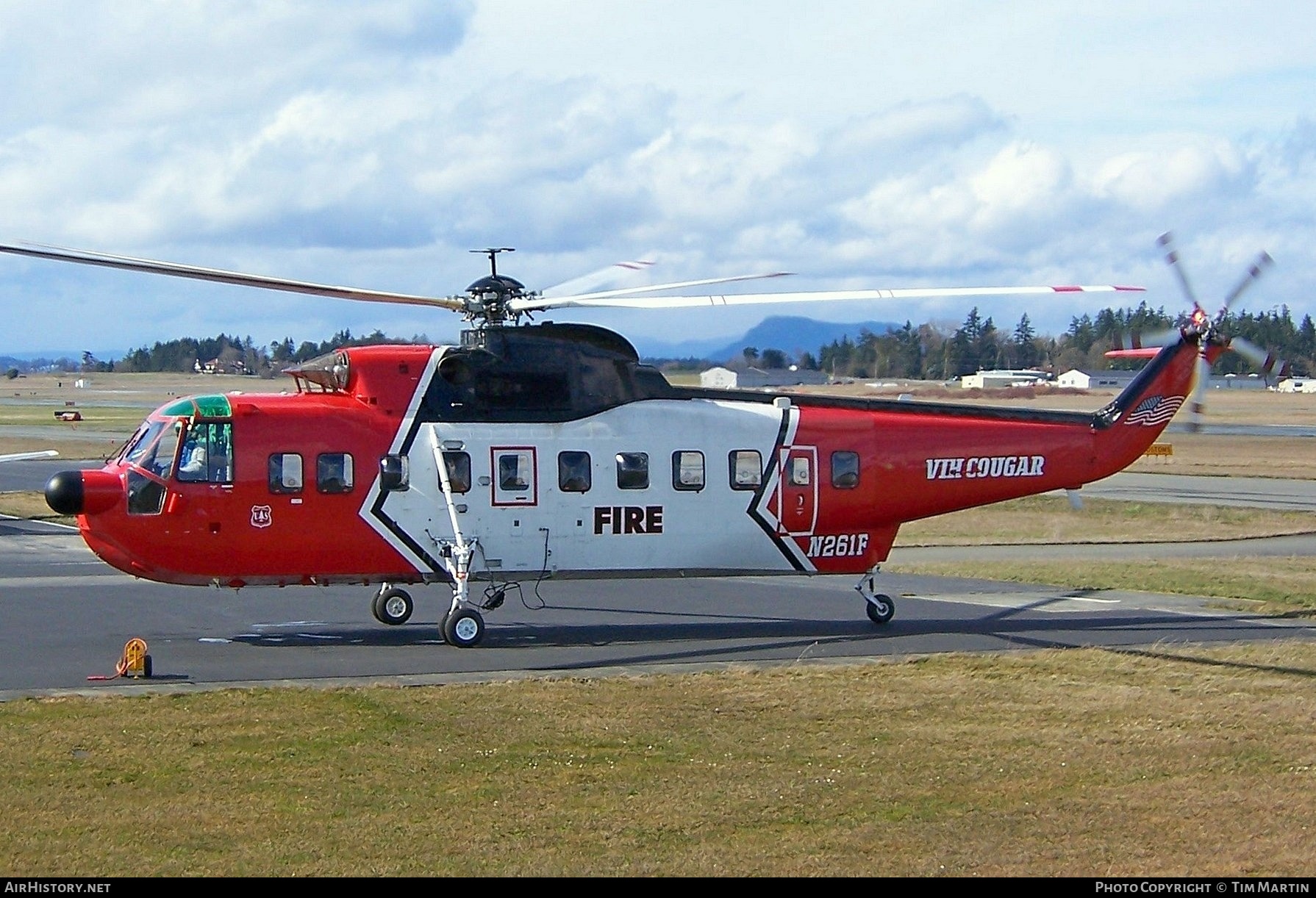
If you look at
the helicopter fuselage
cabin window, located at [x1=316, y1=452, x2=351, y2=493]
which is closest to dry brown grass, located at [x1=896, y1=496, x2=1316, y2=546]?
the helicopter fuselage

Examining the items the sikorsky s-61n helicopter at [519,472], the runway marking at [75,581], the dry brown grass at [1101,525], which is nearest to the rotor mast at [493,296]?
the sikorsky s-61n helicopter at [519,472]

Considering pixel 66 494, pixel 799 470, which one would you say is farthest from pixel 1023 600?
pixel 66 494

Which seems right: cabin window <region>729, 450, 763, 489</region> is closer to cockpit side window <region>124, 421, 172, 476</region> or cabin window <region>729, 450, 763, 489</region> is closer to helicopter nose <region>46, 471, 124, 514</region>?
cockpit side window <region>124, 421, 172, 476</region>

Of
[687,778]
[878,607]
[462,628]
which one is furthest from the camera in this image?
[878,607]

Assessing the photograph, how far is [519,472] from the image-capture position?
58.2 ft

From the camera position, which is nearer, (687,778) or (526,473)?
(687,778)

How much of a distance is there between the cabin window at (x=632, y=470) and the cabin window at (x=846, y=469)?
2611 millimetres

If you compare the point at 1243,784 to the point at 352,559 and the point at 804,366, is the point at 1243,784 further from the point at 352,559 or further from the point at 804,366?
the point at 804,366

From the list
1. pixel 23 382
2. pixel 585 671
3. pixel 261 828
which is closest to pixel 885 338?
pixel 585 671

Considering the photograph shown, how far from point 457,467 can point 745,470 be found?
3.81 metres

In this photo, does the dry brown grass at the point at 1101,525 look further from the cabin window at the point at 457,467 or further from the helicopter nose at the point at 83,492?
the helicopter nose at the point at 83,492

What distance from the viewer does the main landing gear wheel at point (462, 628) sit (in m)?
17.0

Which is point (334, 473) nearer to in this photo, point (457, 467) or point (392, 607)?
point (457, 467)
